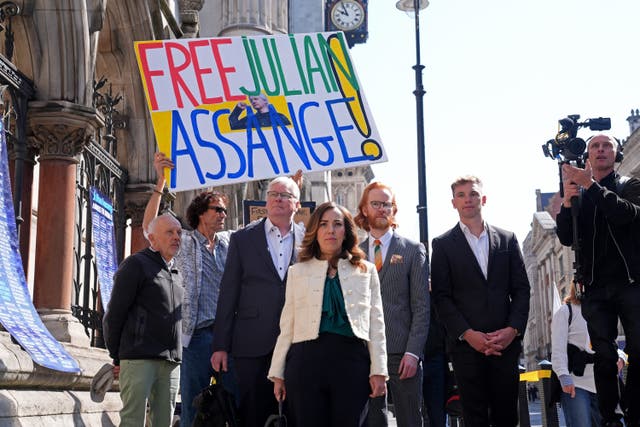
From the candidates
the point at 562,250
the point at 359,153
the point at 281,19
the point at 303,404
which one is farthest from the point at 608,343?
the point at 562,250

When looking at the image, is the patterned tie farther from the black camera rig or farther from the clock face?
the clock face

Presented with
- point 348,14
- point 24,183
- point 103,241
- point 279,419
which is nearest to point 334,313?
point 279,419

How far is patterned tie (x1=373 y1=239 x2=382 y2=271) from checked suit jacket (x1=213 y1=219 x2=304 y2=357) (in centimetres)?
69

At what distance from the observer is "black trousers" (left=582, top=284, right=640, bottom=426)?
231 inches

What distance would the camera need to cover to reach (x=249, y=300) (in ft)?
19.5

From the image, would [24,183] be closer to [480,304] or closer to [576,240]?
[480,304]

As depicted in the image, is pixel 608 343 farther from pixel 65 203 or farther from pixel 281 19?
pixel 281 19

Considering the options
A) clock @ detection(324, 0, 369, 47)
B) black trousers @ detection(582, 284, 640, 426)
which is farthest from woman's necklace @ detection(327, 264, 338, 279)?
clock @ detection(324, 0, 369, 47)

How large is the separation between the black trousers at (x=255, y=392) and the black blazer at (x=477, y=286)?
1.25m

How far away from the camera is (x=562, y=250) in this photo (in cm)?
9175

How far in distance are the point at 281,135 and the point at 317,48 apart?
40.9 inches

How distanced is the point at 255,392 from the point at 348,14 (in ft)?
185

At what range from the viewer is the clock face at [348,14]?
59.7 m

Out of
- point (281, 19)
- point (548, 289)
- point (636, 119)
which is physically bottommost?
point (548, 289)
